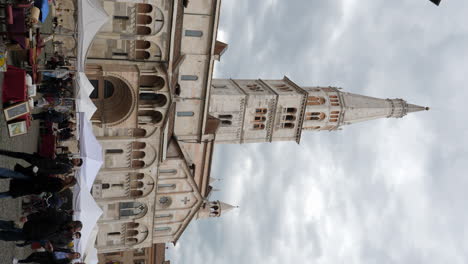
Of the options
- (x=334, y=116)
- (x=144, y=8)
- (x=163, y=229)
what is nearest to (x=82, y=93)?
(x=144, y=8)

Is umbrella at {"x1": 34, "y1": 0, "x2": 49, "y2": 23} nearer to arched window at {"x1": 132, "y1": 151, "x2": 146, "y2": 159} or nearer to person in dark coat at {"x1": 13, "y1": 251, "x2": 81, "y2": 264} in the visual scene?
person in dark coat at {"x1": 13, "y1": 251, "x2": 81, "y2": 264}

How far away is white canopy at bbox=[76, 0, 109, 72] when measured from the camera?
1753 cm

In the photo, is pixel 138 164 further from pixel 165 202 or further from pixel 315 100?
pixel 315 100

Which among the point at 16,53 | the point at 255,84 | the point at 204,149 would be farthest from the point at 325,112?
the point at 16,53

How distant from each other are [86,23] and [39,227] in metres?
9.88

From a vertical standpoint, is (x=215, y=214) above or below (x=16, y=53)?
below

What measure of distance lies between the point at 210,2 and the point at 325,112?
50.5 ft

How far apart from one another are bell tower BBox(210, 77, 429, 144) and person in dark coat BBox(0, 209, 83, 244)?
834 inches

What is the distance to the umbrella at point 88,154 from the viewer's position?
52.5ft

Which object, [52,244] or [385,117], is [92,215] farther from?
[385,117]

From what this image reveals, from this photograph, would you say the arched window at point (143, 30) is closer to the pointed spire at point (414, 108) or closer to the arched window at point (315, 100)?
the arched window at point (315, 100)

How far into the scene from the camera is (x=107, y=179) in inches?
1065

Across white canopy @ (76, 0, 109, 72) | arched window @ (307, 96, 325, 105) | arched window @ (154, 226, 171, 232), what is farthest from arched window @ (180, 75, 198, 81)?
arched window @ (307, 96, 325, 105)

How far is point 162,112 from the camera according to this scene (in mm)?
26438
